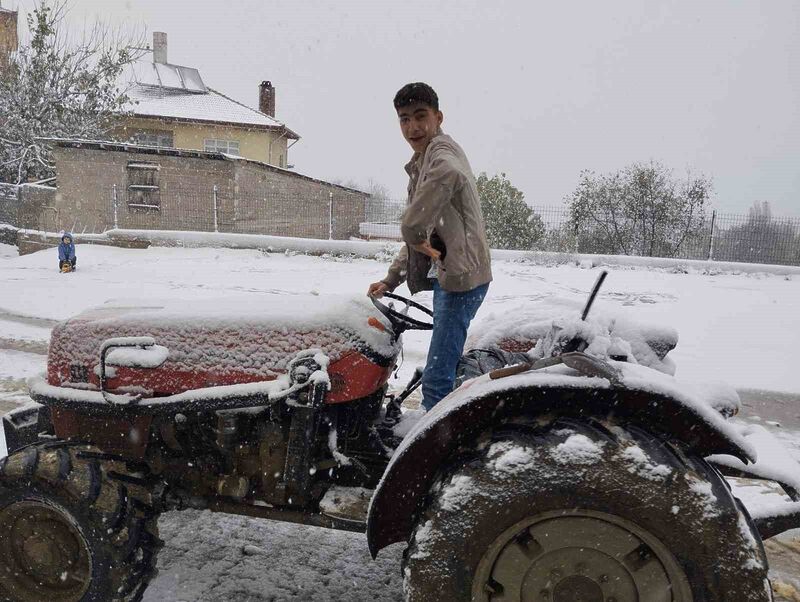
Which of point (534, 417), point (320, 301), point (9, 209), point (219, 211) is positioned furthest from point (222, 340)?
point (9, 209)

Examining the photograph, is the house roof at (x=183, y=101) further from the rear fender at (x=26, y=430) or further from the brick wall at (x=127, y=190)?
the rear fender at (x=26, y=430)

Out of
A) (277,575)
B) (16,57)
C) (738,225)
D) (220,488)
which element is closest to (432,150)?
(220,488)

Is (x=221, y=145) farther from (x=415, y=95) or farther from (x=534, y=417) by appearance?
(x=534, y=417)

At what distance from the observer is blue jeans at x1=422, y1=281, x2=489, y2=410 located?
2559mm

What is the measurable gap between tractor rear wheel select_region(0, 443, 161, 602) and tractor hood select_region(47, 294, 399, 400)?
12.1 inches

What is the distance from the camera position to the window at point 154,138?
87.4ft

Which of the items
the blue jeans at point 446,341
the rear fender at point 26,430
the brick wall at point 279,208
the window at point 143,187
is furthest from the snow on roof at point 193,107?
the blue jeans at point 446,341

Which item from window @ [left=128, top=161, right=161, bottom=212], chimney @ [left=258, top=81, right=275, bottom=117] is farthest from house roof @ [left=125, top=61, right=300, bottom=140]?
window @ [left=128, top=161, right=161, bottom=212]

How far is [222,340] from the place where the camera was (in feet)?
7.13

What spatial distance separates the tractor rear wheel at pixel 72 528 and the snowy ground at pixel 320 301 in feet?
1.21

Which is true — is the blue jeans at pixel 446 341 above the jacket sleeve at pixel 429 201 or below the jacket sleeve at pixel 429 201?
below

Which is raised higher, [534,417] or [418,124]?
[418,124]

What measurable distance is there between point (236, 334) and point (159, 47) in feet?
116

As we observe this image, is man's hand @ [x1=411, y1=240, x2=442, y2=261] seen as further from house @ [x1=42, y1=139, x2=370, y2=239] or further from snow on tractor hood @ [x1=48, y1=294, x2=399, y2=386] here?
house @ [x1=42, y1=139, x2=370, y2=239]
